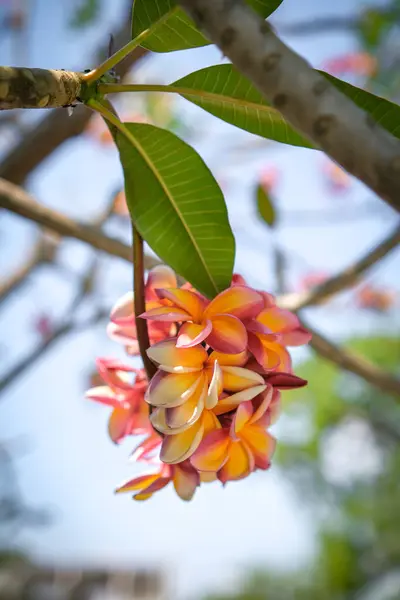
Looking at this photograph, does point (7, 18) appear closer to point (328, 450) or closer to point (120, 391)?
point (120, 391)

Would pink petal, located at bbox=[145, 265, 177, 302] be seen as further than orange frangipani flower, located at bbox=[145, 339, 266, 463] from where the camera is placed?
Yes

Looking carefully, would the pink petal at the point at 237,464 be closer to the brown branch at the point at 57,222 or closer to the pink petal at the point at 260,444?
the pink petal at the point at 260,444

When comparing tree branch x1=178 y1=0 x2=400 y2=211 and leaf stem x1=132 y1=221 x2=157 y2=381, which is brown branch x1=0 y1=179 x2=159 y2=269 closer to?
leaf stem x1=132 y1=221 x2=157 y2=381

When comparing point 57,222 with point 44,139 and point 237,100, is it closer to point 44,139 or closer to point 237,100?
point 44,139

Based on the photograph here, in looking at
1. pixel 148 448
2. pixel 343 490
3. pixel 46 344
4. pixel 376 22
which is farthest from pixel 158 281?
pixel 343 490

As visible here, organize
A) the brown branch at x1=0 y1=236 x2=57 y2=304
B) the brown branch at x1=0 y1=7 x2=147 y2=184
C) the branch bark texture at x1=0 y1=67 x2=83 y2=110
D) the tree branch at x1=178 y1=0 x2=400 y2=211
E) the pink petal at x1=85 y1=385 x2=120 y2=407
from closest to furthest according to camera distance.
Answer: the tree branch at x1=178 y1=0 x2=400 y2=211
the branch bark texture at x1=0 y1=67 x2=83 y2=110
the pink petal at x1=85 y1=385 x2=120 y2=407
the brown branch at x1=0 y1=7 x2=147 y2=184
the brown branch at x1=0 y1=236 x2=57 y2=304

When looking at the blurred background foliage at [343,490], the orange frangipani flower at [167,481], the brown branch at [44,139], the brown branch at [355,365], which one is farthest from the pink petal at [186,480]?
the blurred background foliage at [343,490]

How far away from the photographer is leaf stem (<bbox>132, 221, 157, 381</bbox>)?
1.71 ft

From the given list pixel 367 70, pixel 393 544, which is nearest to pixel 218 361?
pixel 367 70

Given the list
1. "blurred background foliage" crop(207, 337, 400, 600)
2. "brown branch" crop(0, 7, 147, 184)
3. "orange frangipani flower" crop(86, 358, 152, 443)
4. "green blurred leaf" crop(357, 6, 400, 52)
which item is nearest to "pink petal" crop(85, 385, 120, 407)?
"orange frangipani flower" crop(86, 358, 152, 443)

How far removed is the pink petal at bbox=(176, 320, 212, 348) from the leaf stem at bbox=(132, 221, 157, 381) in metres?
0.04

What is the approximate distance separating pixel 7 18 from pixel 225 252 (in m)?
2.25

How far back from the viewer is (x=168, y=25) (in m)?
0.50

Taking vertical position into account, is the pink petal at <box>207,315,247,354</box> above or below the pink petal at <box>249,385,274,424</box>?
above
